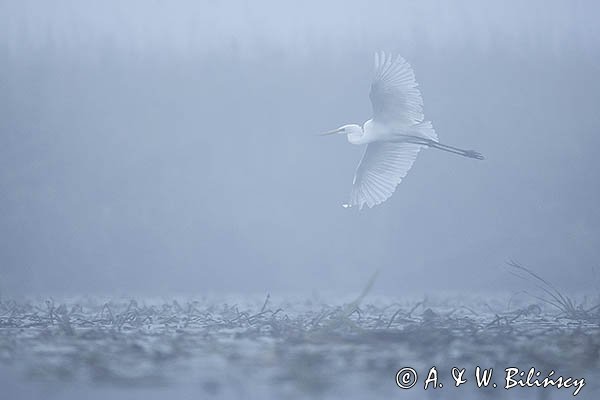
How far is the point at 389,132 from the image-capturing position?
923cm

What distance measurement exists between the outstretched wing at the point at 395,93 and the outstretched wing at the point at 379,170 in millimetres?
413

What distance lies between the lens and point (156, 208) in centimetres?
2012

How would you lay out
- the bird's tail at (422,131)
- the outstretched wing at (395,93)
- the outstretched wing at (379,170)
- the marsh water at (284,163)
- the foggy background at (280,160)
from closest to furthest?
the outstretched wing at (395,93) < the bird's tail at (422,131) < the outstretched wing at (379,170) < the marsh water at (284,163) < the foggy background at (280,160)

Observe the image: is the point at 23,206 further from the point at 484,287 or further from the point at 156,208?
the point at 484,287

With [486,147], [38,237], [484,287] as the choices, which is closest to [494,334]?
[484,287]

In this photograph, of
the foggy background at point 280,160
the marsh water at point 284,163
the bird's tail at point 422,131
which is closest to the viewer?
the bird's tail at point 422,131

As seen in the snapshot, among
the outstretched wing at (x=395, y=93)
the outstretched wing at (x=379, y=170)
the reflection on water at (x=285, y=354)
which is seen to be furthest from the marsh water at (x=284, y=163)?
the reflection on water at (x=285, y=354)

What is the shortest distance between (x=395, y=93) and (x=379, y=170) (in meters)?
0.94

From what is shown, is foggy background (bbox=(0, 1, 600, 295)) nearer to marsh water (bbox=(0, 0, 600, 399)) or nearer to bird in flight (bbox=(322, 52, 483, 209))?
marsh water (bbox=(0, 0, 600, 399))

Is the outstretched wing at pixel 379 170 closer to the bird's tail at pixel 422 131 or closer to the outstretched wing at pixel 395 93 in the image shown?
the bird's tail at pixel 422 131

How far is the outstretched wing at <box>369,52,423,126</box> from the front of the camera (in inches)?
347

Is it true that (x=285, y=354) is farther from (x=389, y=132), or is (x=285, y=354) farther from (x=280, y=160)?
(x=280, y=160)

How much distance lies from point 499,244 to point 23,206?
820 centimetres

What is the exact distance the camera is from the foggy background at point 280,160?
1781cm
